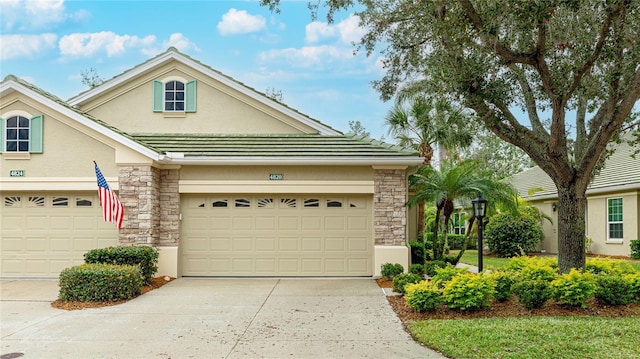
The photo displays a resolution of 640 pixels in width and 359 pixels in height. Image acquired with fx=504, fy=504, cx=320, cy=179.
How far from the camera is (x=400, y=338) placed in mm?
7195

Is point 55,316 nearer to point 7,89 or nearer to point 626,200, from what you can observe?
point 7,89

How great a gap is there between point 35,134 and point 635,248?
62.2 feet

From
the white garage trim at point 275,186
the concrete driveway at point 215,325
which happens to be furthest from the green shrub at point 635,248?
the concrete driveway at point 215,325

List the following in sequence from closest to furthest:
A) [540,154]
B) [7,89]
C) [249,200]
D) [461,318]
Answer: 1. [461,318]
2. [540,154]
3. [7,89]
4. [249,200]

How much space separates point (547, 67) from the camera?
31.5 ft

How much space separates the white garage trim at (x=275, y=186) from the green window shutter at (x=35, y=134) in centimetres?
360

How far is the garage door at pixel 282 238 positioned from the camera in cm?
1328

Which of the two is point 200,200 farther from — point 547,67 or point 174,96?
point 547,67

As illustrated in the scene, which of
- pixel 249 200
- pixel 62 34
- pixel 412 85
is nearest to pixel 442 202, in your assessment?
pixel 412 85

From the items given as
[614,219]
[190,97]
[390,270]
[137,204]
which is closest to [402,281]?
[390,270]

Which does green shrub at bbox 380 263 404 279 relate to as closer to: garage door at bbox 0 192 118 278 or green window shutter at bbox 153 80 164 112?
garage door at bbox 0 192 118 278

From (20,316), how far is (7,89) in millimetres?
6549

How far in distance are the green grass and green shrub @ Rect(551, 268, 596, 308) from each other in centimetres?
44

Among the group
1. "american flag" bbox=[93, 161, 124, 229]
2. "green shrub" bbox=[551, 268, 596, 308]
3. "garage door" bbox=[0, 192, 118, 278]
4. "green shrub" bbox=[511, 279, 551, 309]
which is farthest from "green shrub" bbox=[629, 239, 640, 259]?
"garage door" bbox=[0, 192, 118, 278]
